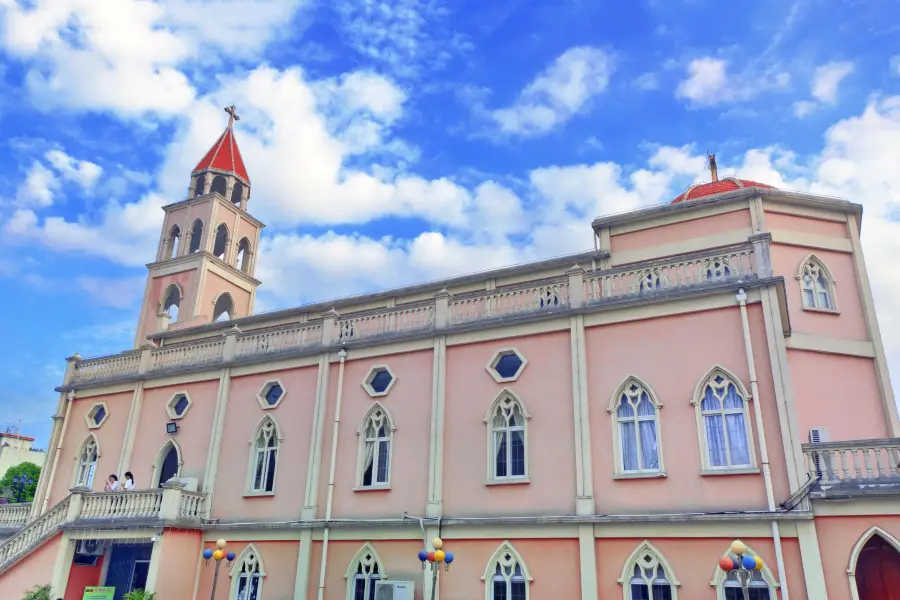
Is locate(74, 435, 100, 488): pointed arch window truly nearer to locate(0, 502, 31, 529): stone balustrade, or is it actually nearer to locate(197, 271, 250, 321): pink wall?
locate(0, 502, 31, 529): stone balustrade

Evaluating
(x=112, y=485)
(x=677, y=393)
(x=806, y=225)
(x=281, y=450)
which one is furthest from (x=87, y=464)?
(x=806, y=225)

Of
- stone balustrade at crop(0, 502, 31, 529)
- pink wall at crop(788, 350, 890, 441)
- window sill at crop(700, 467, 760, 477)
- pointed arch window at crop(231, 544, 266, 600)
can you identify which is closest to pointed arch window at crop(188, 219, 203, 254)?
stone balustrade at crop(0, 502, 31, 529)

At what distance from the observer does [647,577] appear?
13016 millimetres

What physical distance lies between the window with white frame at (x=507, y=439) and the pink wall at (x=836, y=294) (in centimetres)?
812

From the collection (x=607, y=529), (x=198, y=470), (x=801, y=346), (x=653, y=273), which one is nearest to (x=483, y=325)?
(x=653, y=273)

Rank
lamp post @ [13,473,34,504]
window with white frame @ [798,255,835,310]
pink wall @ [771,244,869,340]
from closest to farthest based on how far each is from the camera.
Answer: pink wall @ [771,244,869,340], window with white frame @ [798,255,835,310], lamp post @ [13,473,34,504]

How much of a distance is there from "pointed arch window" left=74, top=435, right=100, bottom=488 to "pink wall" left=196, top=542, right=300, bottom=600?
20.8ft

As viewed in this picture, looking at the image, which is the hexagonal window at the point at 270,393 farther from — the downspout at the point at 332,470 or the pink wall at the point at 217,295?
the pink wall at the point at 217,295

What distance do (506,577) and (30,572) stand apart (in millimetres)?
13637

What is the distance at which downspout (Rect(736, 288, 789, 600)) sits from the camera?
11.8 metres

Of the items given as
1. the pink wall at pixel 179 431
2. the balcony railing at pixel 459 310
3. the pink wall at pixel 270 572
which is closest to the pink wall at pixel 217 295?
the balcony railing at pixel 459 310

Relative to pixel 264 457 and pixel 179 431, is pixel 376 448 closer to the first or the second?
pixel 264 457

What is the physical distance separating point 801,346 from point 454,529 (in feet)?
33.8

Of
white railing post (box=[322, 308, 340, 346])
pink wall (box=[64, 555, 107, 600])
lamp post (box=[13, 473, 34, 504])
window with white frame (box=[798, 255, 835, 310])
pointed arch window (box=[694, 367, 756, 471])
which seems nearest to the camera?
pointed arch window (box=[694, 367, 756, 471])
